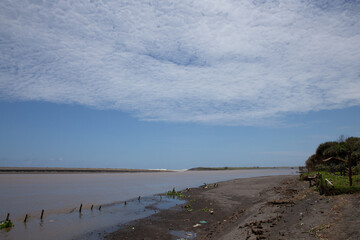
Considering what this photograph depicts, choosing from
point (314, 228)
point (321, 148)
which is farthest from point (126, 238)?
point (321, 148)

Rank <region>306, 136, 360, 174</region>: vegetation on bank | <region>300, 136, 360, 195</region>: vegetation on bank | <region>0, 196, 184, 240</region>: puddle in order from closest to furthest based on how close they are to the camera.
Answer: <region>300, 136, 360, 195</region>: vegetation on bank → <region>0, 196, 184, 240</region>: puddle → <region>306, 136, 360, 174</region>: vegetation on bank

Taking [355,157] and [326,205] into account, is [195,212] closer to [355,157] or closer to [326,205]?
[326,205]

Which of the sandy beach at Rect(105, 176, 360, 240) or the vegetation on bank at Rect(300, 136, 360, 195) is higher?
the vegetation on bank at Rect(300, 136, 360, 195)

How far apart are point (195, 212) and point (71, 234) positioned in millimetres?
10418

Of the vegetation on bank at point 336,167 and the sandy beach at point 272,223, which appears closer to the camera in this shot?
the sandy beach at point 272,223

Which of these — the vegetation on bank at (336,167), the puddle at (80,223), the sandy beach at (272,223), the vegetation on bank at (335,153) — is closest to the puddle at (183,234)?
the sandy beach at (272,223)

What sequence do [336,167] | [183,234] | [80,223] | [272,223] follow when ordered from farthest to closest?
[336,167]
[80,223]
[183,234]
[272,223]

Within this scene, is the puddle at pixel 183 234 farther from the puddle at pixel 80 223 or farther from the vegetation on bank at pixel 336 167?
the vegetation on bank at pixel 336 167

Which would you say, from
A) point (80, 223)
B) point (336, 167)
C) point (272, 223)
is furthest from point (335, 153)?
point (80, 223)

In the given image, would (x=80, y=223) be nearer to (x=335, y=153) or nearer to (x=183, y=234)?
(x=183, y=234)

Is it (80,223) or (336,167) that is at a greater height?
(336,167)

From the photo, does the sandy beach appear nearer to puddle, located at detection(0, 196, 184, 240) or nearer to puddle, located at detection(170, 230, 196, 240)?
puddle, located at detection(170, 230, 196, 240)

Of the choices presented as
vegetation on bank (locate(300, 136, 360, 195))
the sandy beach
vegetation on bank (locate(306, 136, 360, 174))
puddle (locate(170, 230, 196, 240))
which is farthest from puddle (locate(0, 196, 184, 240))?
vegetation on bank (locate(306, 136, 360, 174))

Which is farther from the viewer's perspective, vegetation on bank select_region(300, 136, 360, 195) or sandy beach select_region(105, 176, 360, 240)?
vegetation on bank select_region(300, 136, 360, 195)
